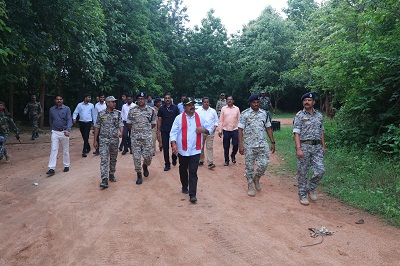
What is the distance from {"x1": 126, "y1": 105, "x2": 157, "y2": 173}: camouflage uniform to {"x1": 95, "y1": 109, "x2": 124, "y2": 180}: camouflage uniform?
1.16 ft

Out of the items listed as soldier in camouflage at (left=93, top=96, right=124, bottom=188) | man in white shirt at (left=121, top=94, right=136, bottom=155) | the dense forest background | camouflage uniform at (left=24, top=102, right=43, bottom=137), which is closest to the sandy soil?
soldier in camouflage at (left=93, top=96, right=124, bottom=188)

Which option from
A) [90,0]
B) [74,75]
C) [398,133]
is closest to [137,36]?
[74,75]

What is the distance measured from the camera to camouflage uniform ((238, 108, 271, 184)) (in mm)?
6547

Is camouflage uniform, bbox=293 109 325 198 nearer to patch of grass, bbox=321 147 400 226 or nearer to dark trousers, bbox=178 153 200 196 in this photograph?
patch of grass, bbox=321 147 400 226

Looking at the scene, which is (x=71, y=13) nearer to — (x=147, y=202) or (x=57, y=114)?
(x=57, y=114)

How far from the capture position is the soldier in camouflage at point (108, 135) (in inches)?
283

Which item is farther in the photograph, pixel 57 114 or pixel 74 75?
pixel 74 75

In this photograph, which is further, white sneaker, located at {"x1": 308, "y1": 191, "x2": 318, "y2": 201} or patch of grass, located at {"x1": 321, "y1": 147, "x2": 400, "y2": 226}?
white sneaker, located at {"x1": 308, "y1": 191, "x2": 318, "y2": 201}

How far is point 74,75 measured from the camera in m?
21.4

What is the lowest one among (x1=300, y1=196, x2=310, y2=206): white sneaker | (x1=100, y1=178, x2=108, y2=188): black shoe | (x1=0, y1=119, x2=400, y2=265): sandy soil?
(x1=0, y1=119, x2=400, y2=265): sandy soil

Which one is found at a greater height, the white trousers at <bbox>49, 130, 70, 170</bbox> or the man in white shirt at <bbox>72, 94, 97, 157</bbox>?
the man in white shirt at <bbox>72, 94, 97, 157</bbox>

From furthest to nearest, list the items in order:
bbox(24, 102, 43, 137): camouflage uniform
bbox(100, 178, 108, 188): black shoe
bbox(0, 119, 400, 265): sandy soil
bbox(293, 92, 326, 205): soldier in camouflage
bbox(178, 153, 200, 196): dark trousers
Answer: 1. bbox(24, 102, 43, 137): camouflage uniform
2. bbox(100, 178, 108, 188): black shoe
3. bbox(178, 153, 200, 196): dark trousers
4. bbox(293, 92, 326, 205): soldier in camouflage
5. bbox(0, 119, 400, 265): sandy soil

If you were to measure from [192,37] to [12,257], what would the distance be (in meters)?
32.8

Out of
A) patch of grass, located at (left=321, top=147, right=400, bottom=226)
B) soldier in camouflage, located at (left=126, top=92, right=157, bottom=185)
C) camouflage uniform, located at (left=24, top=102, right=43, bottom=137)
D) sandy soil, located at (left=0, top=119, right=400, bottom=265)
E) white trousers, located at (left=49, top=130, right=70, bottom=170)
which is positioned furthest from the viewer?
camouflage uniform, located at (left=24, top=102, right=43, bottom=137)
